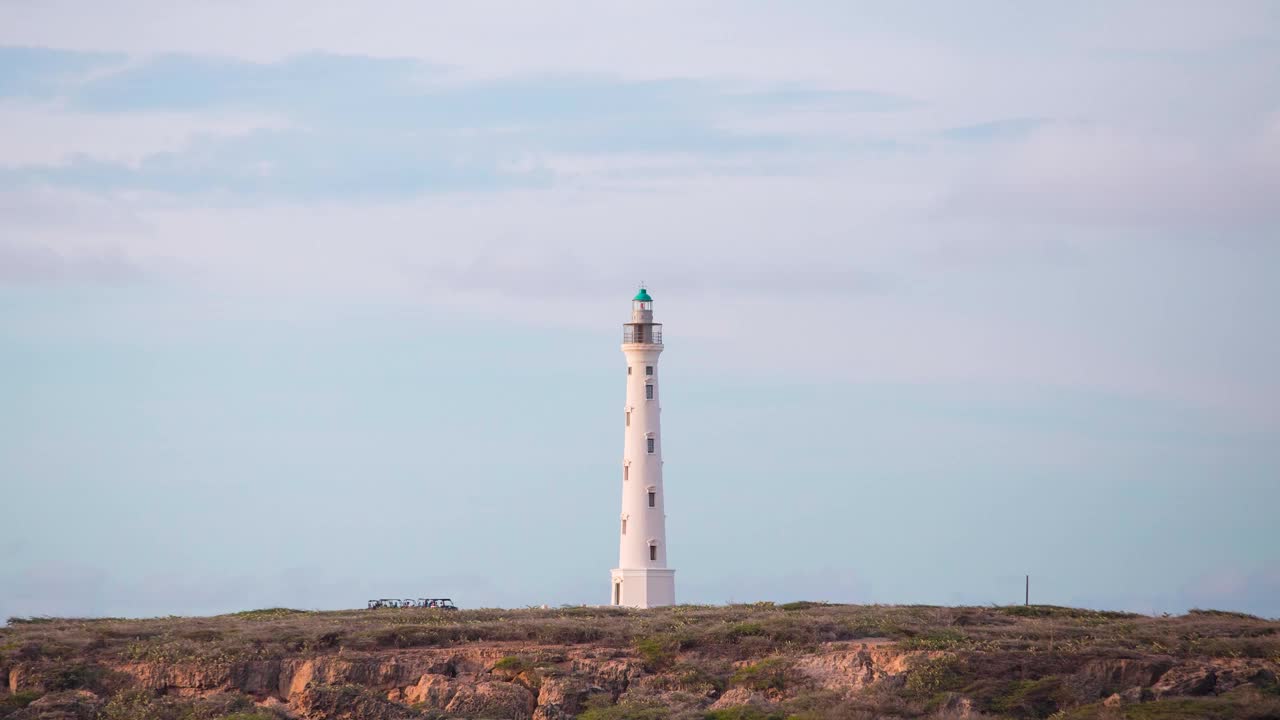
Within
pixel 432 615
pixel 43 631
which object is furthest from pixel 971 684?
pixel 43 631

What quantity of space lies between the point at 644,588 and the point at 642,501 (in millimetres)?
3692

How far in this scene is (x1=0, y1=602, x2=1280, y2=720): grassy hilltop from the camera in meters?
43.7

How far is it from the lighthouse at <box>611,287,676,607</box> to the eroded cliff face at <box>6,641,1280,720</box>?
21.9m

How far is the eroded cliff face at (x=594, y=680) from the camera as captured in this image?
4409 cm

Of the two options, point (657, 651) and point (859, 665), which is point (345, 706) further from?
point (859, 665)

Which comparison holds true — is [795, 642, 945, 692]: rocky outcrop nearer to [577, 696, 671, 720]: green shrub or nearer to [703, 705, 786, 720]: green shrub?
[703, 705, 786, 720]: green shrub

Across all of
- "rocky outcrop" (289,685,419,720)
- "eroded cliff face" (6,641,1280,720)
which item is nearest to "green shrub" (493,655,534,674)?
"eroded cliff face" (6,641,1280,720)

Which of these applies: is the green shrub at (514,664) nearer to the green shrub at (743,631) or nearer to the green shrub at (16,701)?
the green shrub at (743,631)

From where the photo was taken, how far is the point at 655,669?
4712 cm

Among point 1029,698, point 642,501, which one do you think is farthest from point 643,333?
point 1029,698

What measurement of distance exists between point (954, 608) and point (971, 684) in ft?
A: 33.6

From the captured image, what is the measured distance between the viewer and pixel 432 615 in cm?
5438

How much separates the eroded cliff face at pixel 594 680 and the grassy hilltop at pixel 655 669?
5 cm

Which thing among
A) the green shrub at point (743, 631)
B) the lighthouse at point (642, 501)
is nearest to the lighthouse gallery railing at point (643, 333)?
the lighthouse at point (642, 501)
